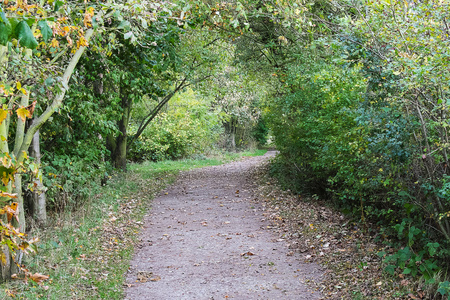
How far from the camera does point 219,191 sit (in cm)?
1382

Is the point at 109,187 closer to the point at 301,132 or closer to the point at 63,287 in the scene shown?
the point at 301,132

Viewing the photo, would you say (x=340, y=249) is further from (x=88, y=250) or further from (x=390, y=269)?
(x=88, y=250)

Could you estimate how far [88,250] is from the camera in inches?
275

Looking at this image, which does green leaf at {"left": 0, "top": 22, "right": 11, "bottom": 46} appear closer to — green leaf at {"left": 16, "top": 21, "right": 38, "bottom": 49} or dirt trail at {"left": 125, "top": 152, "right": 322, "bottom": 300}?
green leaf at {"left": 16, "top": 21, "right": 38, "bottom": 49}

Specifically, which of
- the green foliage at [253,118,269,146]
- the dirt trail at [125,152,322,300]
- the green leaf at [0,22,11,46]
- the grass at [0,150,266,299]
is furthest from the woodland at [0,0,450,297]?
the green foliage at [253,118,269,146]

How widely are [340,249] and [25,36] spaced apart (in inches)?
242

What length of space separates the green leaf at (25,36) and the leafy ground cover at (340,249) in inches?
192

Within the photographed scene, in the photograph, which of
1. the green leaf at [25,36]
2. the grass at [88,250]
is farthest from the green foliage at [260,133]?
the green leaf at [25,36]

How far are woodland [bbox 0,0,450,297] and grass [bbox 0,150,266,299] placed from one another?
0.94 ft

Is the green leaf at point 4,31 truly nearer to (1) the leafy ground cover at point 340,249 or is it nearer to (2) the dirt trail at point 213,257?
(2) the dirt trail at point 213,257

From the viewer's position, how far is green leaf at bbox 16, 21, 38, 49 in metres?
2.38

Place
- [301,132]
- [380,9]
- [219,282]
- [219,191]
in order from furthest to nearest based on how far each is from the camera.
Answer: [219,191] < [301,132] < [219,282] < [380,9]

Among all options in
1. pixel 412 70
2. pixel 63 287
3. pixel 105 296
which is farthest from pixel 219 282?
pixel 412 70

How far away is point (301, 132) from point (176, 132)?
1424 centimetres
